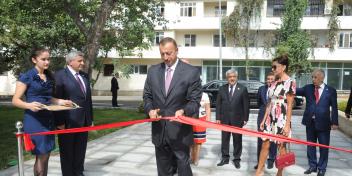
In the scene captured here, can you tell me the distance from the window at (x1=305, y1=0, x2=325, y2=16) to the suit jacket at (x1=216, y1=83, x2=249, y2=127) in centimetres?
3051

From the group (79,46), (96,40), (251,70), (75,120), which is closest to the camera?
(75,120)

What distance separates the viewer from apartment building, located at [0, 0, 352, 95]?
33488 millimetres

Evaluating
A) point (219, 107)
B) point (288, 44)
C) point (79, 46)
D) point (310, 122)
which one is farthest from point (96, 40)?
point (288, 44)

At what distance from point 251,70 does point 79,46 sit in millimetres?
19550

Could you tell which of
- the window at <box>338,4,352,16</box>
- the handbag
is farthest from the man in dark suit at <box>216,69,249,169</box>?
the window at <box>338,4,352,16</box>

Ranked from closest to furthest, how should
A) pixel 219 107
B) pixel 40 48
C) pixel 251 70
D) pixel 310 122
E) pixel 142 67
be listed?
pixel 40 48, pixel 310 122, pixel 219 107, pixel 251 70, pixel 142 67

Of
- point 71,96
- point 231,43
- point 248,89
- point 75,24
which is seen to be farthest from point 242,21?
point 71,96

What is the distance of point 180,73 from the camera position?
13.4 feet

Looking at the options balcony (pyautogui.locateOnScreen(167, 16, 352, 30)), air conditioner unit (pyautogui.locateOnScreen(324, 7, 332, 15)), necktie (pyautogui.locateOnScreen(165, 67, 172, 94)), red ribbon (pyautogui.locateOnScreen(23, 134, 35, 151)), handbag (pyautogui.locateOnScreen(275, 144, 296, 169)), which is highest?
air conditioner unit (pyautogui.locateOnScreen(324, 7, 332, 15))

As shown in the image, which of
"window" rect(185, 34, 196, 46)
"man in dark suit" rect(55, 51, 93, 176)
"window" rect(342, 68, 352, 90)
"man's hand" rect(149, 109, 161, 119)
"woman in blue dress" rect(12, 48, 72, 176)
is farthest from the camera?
"window" rect(185, 34, 196, 46)

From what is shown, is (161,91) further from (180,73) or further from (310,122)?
(310,122)

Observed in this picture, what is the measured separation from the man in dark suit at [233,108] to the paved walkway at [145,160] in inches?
11.6

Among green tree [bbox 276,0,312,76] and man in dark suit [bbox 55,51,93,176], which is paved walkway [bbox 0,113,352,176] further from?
green tree [bbox 276,0,312,76]

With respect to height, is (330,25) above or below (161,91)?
above
